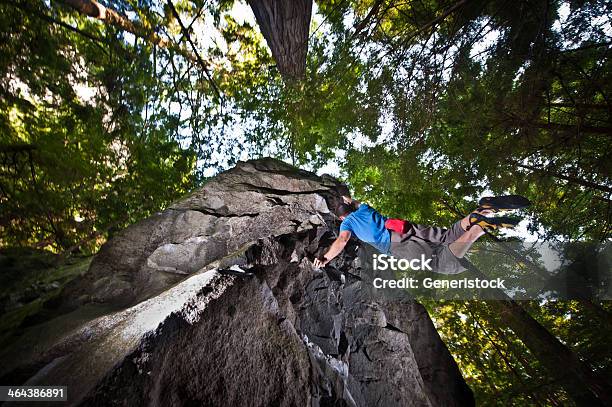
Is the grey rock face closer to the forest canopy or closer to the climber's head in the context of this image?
the climber's head

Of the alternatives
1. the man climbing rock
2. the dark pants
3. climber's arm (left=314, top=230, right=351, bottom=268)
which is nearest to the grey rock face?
climber's arm (left=314, top=230, right=351, bottom=268)

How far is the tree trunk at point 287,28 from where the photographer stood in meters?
4.40

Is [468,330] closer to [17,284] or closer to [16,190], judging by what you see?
[17,284]

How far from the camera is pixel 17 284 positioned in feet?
14.0

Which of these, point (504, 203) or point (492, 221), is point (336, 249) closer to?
point (492, 221)

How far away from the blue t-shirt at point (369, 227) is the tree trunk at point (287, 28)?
2675mm

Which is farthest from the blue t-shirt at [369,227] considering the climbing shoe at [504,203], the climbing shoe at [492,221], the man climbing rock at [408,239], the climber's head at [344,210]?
the climbing shoe at [504,203]

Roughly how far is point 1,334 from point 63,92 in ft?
14.0

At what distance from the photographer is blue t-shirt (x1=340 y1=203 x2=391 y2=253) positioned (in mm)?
4160

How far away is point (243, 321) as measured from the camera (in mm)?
2539

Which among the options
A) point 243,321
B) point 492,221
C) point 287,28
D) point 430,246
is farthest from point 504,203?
point 287,28

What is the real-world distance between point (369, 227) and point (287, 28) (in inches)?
140

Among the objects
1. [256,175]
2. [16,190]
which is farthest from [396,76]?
[16,190]

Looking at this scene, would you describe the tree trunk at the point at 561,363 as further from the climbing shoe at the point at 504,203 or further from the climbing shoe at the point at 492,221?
the climbing shoe at the point at 504,203
